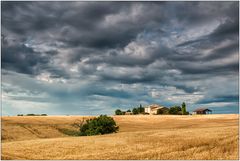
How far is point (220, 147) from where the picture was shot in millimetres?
28219

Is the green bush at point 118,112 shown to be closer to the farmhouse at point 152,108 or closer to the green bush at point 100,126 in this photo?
the farmhouse at point 152,108

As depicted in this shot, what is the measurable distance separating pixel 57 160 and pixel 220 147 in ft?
44.1

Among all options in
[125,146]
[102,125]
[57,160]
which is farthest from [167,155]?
[102,125]

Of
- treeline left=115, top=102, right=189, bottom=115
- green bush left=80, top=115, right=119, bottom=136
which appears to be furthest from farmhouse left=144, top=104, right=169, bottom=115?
green bush left=80, top=115, right=119, bottom=136

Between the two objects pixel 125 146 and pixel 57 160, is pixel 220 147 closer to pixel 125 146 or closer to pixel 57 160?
pixel 125 146

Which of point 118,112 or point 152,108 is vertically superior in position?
point 152,108

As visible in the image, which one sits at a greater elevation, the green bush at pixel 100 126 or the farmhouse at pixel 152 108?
the farmhouse at pixel 152 108

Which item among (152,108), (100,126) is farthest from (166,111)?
(100,126)

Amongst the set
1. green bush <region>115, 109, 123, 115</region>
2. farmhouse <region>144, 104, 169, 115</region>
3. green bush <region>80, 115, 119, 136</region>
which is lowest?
green bush <region>80, 115, 119, 136</region>

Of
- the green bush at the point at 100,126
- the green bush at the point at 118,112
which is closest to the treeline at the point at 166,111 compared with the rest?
the green bush at the point at 118,112

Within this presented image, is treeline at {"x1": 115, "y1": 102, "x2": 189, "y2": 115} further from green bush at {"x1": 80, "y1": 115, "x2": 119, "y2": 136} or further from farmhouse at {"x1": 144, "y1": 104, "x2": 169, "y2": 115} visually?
green bush at {"x1": 80, "y1": 115, "x2": 119, "y2": 136}

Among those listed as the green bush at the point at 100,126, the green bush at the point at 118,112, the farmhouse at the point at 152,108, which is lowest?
the green bush at the point at 100,126

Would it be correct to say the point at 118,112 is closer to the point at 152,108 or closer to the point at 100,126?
the point at 152,108

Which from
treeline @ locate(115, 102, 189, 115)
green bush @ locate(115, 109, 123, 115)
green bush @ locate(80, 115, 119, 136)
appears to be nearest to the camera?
green bush @ locate(80, 115, 119, 136)
